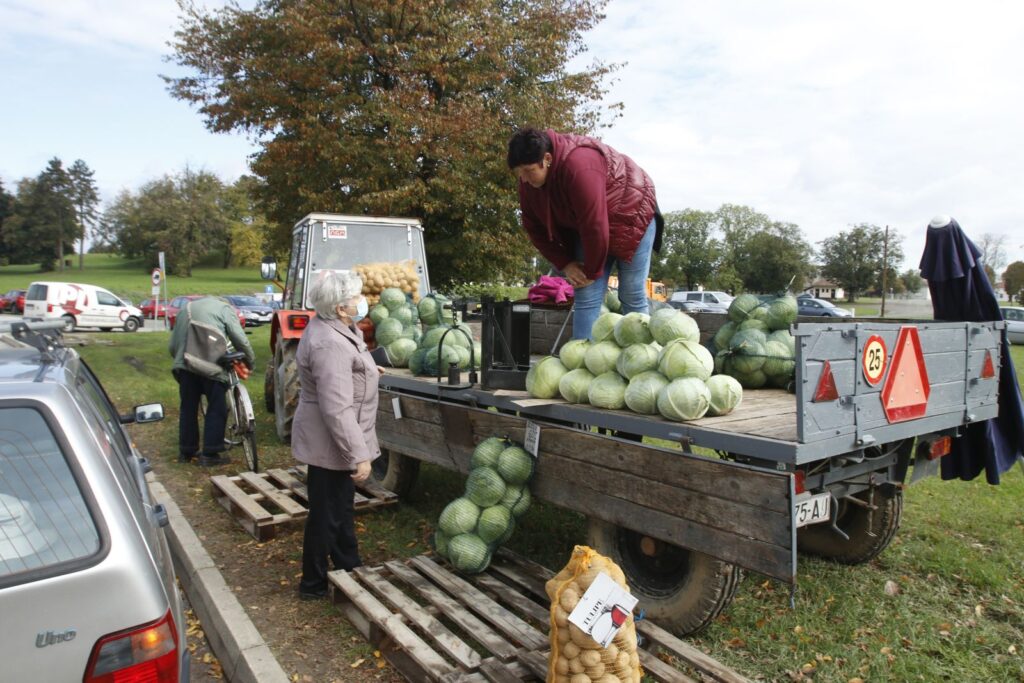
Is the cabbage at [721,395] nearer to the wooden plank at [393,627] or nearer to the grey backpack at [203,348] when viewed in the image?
the wooden plank at [393,627]

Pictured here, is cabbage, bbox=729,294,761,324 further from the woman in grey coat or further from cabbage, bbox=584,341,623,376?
the woman in grey coat

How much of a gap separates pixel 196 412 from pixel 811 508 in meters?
6.67

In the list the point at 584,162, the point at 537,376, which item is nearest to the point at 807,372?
the point at 537,376

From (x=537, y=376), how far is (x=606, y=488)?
36.9 inches

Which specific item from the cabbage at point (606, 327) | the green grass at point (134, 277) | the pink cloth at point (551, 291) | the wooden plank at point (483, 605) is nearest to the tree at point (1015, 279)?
the green grass at point (134, 277)

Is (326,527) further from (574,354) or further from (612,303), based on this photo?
(612,303)

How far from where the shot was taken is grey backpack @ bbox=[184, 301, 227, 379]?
23.9 ft

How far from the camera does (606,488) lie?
11.3ft

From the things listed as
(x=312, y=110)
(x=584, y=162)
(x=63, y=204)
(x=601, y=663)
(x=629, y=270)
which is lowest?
(x=601, y=663)

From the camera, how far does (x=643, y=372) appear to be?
3633 millimetres

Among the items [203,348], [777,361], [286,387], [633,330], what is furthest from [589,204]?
[203,348]

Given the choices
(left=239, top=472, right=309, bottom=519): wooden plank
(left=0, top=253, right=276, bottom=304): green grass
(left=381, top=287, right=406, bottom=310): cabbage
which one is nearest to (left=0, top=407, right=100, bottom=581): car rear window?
(left=239, top=472, right=309, bottom=519): wooden plank

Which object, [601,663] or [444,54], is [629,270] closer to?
[601,663]

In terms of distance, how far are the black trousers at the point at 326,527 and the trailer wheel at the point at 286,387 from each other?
353 centimetres
